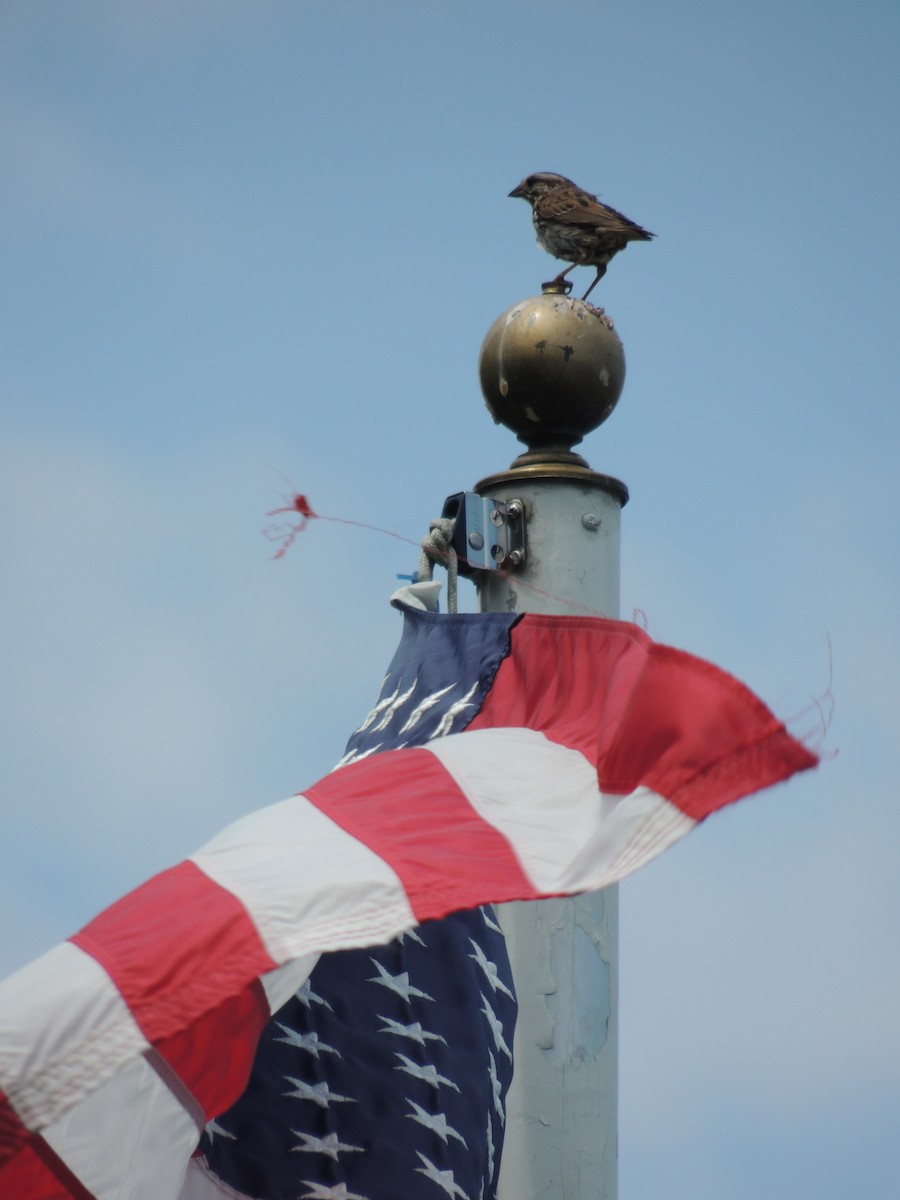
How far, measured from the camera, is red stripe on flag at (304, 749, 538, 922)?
236cm

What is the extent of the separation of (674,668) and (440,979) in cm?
86

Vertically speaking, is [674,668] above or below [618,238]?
below

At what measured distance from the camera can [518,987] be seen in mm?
3240

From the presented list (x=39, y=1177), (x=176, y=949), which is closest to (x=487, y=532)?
(x=176, y=949)

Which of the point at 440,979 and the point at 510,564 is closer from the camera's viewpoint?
the point at 440,979

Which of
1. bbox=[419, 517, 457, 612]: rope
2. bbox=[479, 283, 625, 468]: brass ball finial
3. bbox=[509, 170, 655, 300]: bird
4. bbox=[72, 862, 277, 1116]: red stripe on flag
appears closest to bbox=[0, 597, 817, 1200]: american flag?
bbox=[72, 862, 277, 1116]: red stripe on flag

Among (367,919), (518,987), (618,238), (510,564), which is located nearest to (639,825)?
(367,919)

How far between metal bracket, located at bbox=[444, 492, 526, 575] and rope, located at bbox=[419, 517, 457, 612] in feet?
0.08

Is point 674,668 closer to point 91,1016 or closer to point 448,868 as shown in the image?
point 448,868

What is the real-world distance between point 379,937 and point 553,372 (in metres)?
1.70

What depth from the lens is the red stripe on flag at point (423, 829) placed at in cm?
236

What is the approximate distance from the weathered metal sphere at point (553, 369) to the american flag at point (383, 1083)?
A: 1.19m

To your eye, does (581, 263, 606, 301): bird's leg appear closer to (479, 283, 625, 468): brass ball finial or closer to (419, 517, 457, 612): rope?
(479, 283, 625, 468): brass ball finial

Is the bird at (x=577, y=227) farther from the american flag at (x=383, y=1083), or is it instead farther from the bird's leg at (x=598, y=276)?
the american flag at (x=383, y=1083)
